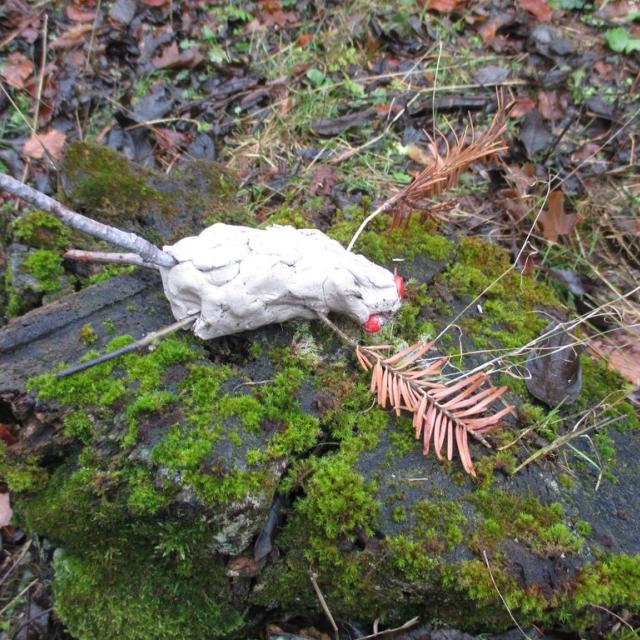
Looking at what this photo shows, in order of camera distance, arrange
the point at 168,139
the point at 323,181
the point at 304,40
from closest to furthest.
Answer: the point at 323,181 → the point at 168,139 → the point at 304,40

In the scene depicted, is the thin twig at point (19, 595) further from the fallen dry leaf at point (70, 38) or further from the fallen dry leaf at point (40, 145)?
the fallen dry leaf at point (70, 38)

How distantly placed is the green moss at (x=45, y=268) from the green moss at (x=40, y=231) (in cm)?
5

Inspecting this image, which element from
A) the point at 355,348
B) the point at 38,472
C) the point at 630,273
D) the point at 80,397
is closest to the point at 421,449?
the point at 355,348

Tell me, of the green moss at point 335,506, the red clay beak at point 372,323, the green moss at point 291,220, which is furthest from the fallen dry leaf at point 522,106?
the green moss at point 335,506

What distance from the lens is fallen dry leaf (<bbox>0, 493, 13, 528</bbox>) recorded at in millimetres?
3033

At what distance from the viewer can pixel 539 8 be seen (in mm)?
5234

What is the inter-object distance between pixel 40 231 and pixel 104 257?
64 cm

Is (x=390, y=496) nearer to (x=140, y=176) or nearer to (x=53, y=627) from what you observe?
(x=53, y=627)

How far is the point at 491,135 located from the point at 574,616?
7.24ft

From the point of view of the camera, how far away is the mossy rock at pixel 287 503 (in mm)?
2006

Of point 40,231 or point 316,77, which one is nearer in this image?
point 40,231

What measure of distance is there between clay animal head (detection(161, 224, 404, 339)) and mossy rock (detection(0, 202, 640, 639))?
0.58ft

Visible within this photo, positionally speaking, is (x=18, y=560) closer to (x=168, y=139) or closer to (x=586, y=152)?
(x=168, y=139)

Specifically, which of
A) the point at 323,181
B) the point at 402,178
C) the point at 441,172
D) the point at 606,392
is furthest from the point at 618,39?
the point at 606,392
